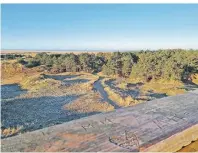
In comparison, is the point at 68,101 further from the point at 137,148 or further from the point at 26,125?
the point at 137,148

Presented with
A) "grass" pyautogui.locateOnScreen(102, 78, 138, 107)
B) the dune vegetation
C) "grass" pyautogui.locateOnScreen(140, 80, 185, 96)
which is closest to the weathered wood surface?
the dune vegetation

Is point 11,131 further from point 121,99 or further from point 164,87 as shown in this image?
point 164,87

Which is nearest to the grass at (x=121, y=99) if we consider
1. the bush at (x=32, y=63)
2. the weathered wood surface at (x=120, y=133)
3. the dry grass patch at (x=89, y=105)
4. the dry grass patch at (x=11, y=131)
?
the dry grass patch at (x=89, y=105)

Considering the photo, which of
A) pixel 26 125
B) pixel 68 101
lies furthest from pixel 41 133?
pixel 68 101

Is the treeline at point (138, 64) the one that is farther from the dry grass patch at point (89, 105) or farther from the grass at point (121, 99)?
the dry grass patch at point (89, 105)

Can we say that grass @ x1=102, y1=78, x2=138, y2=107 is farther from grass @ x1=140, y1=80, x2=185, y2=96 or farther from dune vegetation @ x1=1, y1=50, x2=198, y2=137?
grass @ x1=140, y1=80, x2=185, y2=96

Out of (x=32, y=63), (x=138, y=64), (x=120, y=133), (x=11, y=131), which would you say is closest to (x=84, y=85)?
(x=138, y=64)
